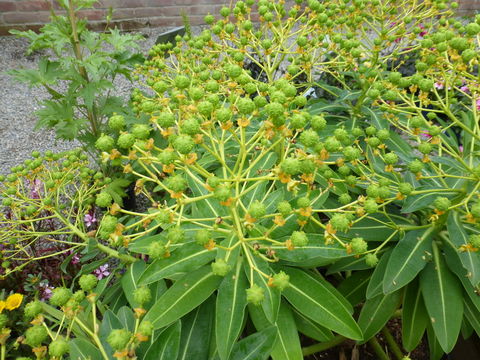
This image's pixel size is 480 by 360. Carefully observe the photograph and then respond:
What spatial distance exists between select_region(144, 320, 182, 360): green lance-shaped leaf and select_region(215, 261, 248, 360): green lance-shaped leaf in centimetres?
12

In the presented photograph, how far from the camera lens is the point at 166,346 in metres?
1.04

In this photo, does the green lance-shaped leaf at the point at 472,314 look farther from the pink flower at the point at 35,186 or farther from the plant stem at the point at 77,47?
the plant stem at the point at 77,47

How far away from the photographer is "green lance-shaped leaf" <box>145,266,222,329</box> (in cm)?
107

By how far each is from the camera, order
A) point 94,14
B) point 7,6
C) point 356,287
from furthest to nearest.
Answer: point 94,14 < point 7,6 < point 356,287

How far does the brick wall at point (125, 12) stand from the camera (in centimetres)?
534

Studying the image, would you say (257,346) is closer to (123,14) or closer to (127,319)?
(127,319)

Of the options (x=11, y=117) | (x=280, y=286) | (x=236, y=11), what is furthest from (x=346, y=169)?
(x=11, y=117)

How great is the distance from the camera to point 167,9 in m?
5.77

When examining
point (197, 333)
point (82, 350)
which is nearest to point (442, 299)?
point (197, 333)

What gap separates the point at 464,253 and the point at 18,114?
14.7 feet

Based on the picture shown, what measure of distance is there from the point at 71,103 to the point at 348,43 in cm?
169

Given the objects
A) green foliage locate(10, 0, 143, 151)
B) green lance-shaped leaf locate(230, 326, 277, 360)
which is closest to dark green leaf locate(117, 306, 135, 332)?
green lance-shaped leaf locate(230, 326, 277, 360)

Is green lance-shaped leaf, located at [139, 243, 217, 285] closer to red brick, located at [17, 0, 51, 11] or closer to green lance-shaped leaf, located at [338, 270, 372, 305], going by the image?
green lance-shaped leaf, located at [338, 270, 372, 305]

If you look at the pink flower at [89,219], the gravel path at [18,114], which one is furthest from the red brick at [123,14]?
the pink flower at [89,219]
